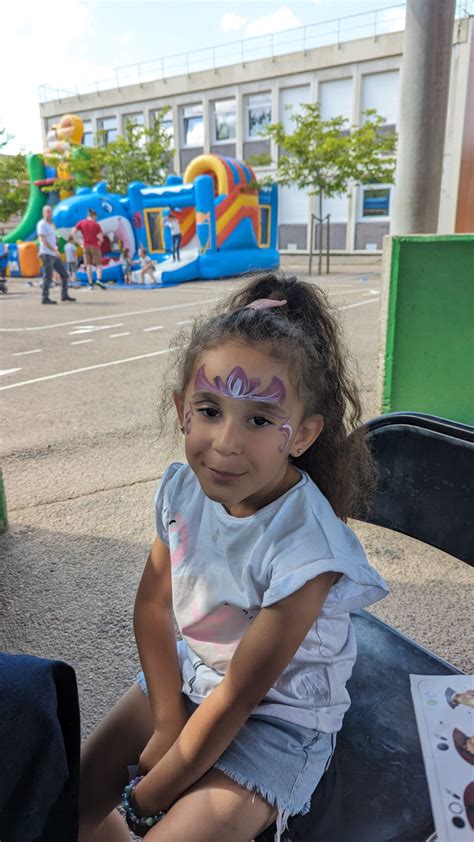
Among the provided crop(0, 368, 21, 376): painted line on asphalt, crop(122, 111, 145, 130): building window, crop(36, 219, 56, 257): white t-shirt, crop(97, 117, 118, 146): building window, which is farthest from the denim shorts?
crop(97, 117, 118, 146): building window

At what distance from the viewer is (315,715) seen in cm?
110

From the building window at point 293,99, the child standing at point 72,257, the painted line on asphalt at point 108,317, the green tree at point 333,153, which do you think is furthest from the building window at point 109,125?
the painted line on asphalt at point 108,317

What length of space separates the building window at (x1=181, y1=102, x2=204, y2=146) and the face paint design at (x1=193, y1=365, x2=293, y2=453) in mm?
33988

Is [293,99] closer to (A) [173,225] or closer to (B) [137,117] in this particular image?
(B) [137,117]

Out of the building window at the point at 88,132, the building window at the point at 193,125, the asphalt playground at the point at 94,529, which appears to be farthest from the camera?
the building window at the point at 88,132

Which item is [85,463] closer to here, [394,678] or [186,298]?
[394,678]

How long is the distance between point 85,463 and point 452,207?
34.0 feet

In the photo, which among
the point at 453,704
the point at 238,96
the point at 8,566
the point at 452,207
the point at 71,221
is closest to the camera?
the point at 453,704

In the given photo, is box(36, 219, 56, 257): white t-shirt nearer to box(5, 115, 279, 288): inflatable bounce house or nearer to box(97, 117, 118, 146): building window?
box(5, 115, 279, 288): inflatable bounce house

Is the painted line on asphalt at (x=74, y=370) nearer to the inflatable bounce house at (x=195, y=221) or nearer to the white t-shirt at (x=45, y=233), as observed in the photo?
the white t-shirt at (x=45, y=233)

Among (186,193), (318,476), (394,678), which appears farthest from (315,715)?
(186,193)

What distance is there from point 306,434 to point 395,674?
0.57 m

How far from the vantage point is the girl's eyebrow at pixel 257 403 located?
1.12 meters

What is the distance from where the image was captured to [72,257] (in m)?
18.1
